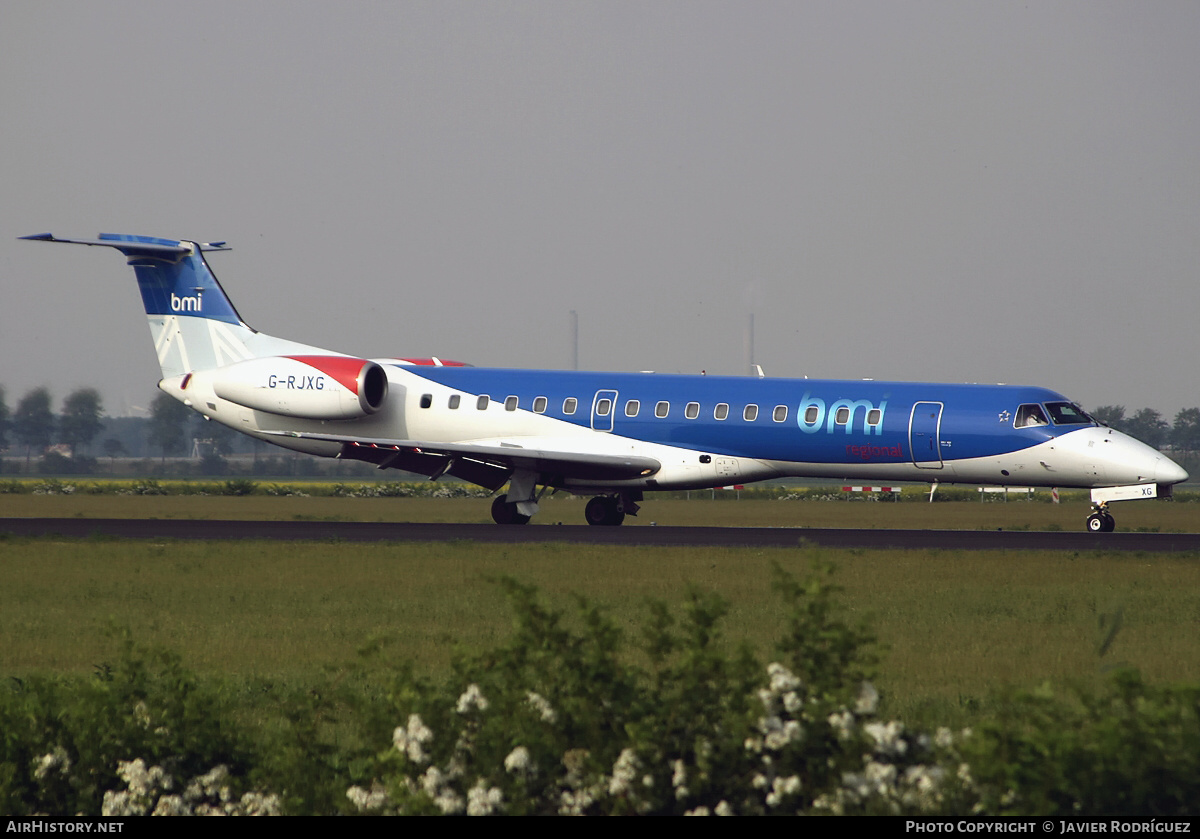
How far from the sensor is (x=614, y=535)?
86.6 ft

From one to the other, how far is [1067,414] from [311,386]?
16.8 m

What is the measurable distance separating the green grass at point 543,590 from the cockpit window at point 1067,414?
5979 mm

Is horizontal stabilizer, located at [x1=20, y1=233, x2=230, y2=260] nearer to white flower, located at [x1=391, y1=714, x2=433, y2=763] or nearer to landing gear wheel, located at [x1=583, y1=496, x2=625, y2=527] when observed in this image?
landing gear wheel, located at [x1=583, y1=496, x2=625, y2=527]

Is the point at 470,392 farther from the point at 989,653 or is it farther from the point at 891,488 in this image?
the point at 891,488

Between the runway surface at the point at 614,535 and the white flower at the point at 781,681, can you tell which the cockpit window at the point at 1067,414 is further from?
the white flower at the point at 781,681

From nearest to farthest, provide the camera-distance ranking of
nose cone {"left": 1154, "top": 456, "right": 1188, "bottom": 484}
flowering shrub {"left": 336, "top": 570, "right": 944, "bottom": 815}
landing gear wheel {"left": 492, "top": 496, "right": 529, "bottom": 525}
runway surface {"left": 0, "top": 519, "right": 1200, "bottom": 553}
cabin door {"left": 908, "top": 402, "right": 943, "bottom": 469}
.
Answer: flowering shrub {"left": 336, "top": 570, "right": 944, "bottom": 815} < runway surface {"left": 0, "top": 519, "right": 1200, "bottom": 553} < nose cone {"left": 1154, "top": 456, "right": 1188, "bottom": 484} < cabin door {"left": 908, "top": 402, "right": 943, "bottom": 469} < landing gear wheel {"left": 492, "top": 496, "right": 529, "bottom": 525}

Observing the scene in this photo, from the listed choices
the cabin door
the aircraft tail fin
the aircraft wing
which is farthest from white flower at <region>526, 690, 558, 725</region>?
the aircraft tail fin

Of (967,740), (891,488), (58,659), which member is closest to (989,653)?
(967,740)

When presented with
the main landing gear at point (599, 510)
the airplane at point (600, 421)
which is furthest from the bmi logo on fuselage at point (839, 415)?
the main landing gear at point (599, 510)

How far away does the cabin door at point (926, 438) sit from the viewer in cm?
2775

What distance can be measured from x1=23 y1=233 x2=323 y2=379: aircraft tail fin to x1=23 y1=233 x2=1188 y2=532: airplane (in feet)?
0.12

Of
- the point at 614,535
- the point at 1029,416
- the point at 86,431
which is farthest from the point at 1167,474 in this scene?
the point at 86,431

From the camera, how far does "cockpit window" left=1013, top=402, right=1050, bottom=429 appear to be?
2744cm

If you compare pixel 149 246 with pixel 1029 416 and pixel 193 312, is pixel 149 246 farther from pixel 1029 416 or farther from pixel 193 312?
pixel 1029 416
